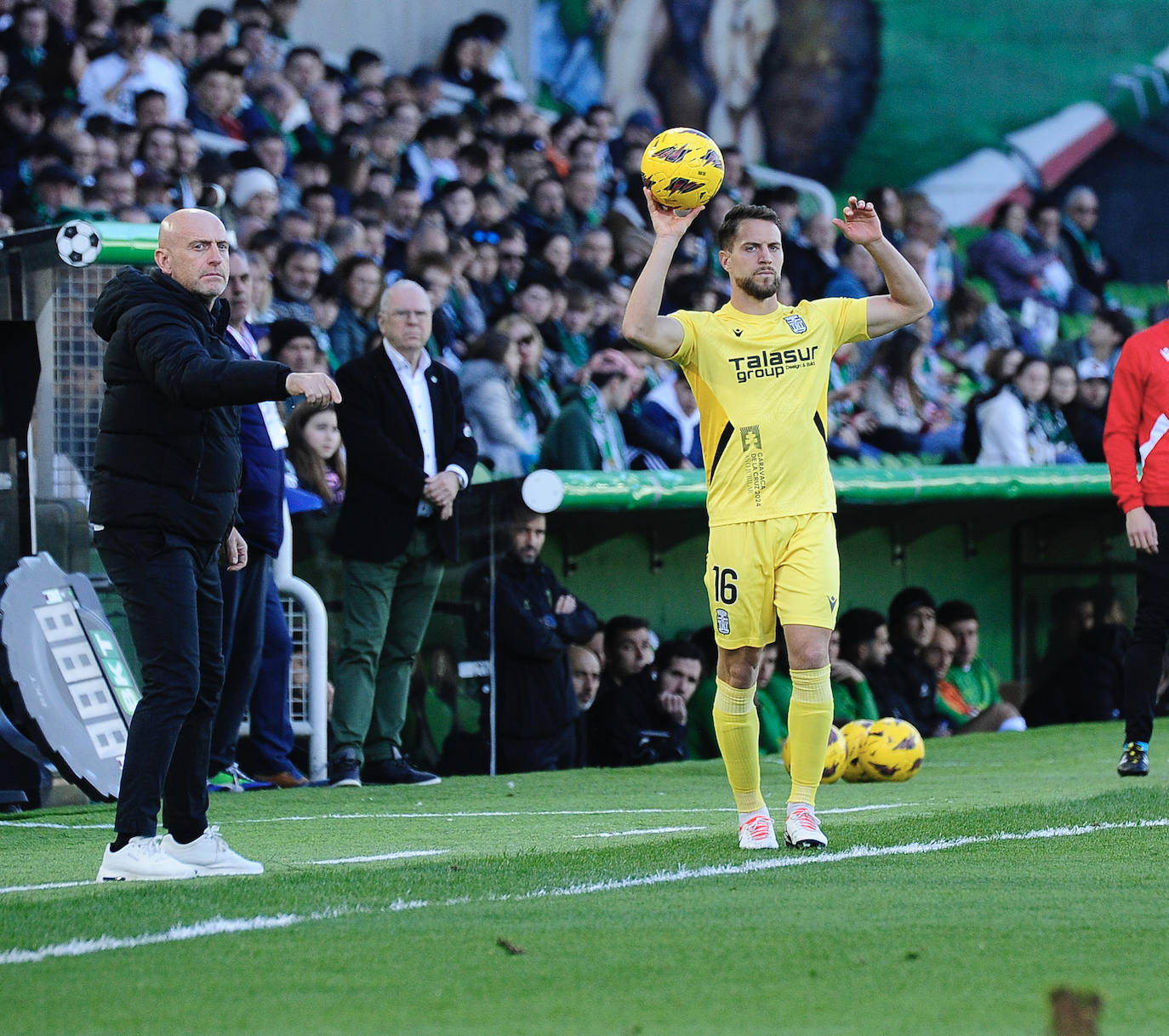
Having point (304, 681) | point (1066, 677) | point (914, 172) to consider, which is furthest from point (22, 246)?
point (914, 172)

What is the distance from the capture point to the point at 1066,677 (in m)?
14.7

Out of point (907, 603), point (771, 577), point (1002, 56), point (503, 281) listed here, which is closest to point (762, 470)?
point (771, 577)

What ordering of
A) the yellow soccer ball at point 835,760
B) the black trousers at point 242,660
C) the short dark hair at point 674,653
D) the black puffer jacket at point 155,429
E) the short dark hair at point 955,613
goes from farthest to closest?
the short dark hair at point 955,613 → the short dark hair at point 674,653 → the yellow soccer ball at point 835,760 → the black trousers at point 242,660 → the black puffer jacket at point 155,429

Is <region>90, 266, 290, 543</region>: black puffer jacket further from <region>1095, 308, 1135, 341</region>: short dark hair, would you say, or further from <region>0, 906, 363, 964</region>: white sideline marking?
<region>1095, 308, 1135, 341</region>: short dark hair

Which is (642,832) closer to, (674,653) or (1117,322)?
(674,653)

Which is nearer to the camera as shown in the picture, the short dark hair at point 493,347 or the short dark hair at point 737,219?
the short dark hair at point 737,219

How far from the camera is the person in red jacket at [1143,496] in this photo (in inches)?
352

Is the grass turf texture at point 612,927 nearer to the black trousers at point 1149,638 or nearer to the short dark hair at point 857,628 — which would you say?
the black trousers at point 1149,638

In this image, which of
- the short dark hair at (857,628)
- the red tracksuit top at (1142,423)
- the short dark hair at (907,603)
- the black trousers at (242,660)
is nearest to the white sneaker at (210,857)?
the black trousers at (242,660)

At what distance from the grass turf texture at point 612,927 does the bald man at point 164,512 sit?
264 millimetres

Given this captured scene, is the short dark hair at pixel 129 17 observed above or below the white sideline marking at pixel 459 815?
above

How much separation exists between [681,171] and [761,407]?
81 centimetres

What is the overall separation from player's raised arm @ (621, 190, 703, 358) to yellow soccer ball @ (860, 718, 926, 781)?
11.0ft

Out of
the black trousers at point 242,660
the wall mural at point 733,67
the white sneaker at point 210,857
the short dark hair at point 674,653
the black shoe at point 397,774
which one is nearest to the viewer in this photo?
the white sneaker at point 210,857
